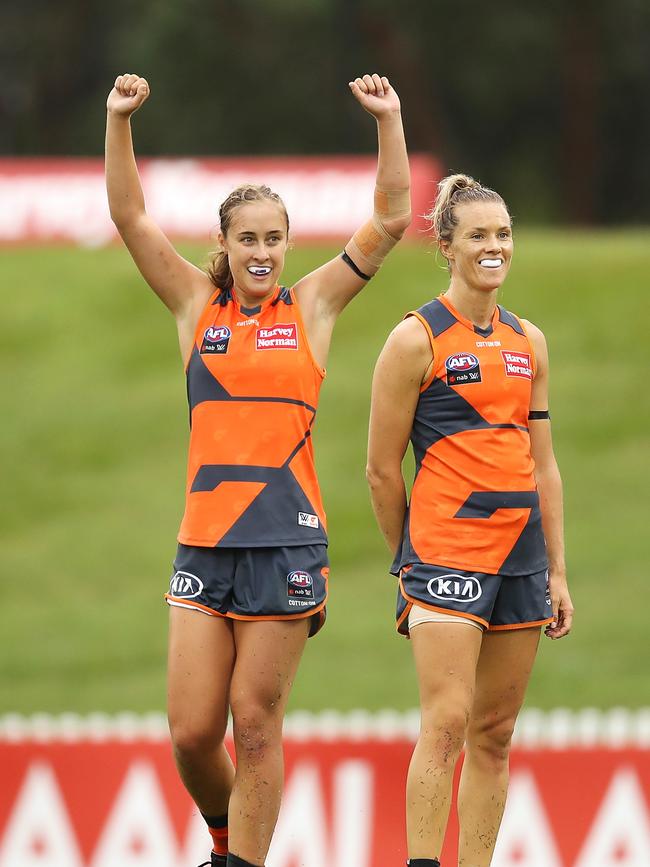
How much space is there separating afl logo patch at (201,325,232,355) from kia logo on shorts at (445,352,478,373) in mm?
755

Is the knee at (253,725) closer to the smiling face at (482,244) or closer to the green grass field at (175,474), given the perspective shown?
the smiling face at (482,244)

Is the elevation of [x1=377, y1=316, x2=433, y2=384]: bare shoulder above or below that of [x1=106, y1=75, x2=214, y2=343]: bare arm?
below

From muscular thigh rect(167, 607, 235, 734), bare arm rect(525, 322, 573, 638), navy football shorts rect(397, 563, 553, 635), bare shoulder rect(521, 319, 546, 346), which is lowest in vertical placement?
muscular thigh rect(167, 607, 235, 734)

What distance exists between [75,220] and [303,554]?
18.1m

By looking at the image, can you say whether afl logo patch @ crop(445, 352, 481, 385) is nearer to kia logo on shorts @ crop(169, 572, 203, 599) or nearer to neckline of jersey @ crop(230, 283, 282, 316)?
neckline of jersey @ crop(230, 283, 282, 316)

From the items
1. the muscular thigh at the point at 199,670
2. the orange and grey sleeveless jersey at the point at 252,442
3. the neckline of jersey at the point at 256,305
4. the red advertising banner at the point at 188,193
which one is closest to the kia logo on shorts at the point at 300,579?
the orange and grey sleeveless jersey at the point at 252,442

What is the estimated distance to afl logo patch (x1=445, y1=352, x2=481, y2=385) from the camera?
16.8 ft

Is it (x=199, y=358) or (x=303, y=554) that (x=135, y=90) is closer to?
(x=199, y=358)

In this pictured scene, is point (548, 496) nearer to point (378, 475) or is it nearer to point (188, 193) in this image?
point (378, 475)

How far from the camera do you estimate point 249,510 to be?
5.08 metres

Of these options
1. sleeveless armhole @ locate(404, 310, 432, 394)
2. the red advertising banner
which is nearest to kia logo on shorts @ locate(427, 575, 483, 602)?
sleeveless armhole @ locate(404, 310, 432, 394)

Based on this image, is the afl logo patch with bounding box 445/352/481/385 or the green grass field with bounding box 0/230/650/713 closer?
the afl logo patch with bounding box 445/352/481/385

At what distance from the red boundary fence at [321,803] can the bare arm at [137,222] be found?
2969mm

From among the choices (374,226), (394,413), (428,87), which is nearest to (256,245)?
A: (374,226)
